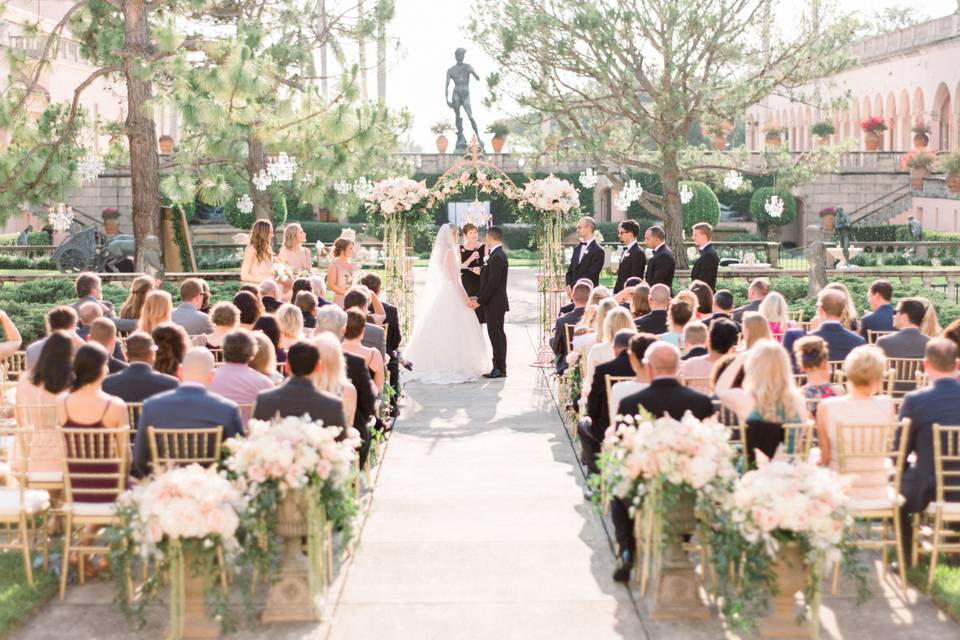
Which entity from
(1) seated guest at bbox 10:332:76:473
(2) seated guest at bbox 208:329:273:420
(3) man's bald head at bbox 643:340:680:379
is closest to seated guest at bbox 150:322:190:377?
(2) seated guest at bbox 208:329:273:420

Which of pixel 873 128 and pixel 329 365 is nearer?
pixel 329 365

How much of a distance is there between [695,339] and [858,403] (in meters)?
2.04

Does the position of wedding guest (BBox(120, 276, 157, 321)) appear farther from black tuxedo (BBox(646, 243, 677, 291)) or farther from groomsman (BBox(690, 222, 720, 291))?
groomsman (BBox(690, 222, 720, 291))

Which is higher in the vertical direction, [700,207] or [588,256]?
[700,207]

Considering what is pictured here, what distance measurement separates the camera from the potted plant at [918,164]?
49150 millimetres

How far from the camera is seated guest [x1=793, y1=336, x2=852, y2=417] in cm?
827

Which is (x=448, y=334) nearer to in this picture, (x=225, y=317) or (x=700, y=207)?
(x=225, y=317)

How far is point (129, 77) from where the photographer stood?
74.8 feet

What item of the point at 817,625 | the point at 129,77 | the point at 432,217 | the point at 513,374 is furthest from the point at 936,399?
the point at 129,77

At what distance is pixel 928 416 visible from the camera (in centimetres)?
774

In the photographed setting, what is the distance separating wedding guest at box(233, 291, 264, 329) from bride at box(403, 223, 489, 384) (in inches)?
206

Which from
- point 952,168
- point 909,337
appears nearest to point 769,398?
point 909,337

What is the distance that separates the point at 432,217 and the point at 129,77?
6968mm

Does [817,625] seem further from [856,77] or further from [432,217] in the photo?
[856,77]
